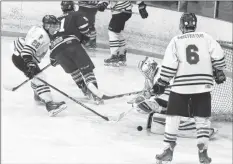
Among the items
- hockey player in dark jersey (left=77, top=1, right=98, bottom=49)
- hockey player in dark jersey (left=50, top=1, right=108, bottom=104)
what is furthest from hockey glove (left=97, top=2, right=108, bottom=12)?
hockey player in dark jersey (left=50, top=1, right=108, bottom=104)

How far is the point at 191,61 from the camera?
2.76 m

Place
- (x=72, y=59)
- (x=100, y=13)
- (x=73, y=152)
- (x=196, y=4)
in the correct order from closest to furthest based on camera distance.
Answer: (x=73, y=152)
(x=72, y=59)
(x=196, y=4)
(x=100, y=13)

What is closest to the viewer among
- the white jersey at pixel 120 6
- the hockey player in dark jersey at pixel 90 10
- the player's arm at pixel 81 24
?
the player's arm at pixel 81 24

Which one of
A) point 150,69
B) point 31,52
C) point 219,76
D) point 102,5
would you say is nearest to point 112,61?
point 102,5

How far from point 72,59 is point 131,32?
1.49 m

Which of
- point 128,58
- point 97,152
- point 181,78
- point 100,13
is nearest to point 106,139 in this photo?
point 97,152

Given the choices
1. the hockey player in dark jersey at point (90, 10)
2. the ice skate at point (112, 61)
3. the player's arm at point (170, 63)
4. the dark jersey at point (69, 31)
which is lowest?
the ice skate at point (112, 61)

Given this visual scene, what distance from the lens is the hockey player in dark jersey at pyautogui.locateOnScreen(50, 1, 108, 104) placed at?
397 cm

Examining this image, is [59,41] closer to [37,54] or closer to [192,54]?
[37,54]

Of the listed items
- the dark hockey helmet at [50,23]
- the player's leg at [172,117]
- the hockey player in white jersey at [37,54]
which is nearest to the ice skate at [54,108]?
the hockey player in white jersey at [37,54]

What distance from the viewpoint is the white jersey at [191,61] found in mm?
2758

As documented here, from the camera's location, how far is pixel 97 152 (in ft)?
10.4

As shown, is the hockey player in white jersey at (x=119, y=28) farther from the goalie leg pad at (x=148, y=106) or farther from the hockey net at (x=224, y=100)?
the goalie leg pad at (x=148, y=106)

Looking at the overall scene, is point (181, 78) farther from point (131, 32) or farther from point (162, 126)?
point (131, 32)
